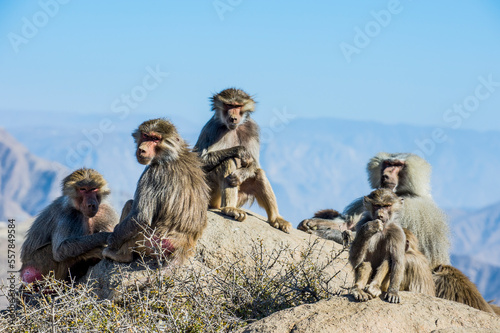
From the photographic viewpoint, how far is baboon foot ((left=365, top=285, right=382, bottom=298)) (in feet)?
18.6

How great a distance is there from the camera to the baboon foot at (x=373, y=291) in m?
5.68

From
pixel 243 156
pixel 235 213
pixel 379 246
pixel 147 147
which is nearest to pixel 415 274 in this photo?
pixel 379 246

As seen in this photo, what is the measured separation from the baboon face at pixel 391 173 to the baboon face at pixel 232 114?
1.98 m

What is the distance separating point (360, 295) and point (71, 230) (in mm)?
3473

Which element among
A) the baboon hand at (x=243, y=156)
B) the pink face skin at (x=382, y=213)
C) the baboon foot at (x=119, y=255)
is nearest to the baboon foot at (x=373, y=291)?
the pink face skin at (x=382, y=213)

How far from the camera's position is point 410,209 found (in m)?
8.53

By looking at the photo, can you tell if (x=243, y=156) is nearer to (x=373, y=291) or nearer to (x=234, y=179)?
(x=234, y=179)

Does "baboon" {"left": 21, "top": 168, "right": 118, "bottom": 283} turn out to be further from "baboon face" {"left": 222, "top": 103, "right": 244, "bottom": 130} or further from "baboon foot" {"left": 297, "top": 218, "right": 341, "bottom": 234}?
"baboon foot" {"left": 297, "top": 218, "right": 341, "bottom": 234}

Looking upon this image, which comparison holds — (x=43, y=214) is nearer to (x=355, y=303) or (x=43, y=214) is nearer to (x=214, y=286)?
(x=214, y=286)

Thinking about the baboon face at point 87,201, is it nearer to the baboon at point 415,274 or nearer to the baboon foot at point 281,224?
the baboon foot at point 281,224

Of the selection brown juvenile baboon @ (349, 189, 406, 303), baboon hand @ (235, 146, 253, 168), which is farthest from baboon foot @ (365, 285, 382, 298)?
baboon hand @ (235, 146, 253, 168)

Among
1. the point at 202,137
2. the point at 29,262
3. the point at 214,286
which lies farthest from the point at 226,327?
the point at 202,137

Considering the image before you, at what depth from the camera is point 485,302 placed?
7336 mm

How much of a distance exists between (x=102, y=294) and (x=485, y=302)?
159 inches
